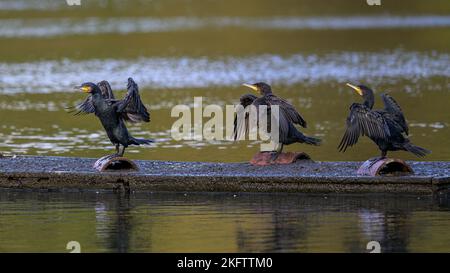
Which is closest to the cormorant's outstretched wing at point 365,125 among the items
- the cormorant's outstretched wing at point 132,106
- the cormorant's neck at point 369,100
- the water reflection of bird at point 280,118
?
the cormorant's neck at point 369,100

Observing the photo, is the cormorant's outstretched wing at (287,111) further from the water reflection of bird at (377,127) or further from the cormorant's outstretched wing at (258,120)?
the water reflection of bird at (377,127)

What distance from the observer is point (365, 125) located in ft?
47.2

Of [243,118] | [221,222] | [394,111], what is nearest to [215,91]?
[243,118]

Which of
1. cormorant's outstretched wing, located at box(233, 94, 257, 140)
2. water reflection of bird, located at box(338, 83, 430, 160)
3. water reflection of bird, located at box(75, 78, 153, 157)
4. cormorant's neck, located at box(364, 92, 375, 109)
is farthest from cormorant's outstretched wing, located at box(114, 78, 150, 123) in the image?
cormorant's neck, located at box(364, 92, 375, 109)

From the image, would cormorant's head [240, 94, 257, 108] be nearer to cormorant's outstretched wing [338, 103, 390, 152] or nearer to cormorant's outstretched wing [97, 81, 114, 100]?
cormorant's outstretched wing [338, 103, 390, 152]

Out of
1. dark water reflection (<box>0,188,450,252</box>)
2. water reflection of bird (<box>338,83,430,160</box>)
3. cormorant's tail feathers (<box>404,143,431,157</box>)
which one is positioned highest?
water reflection of bird (<box>338,83,430,160</box>)

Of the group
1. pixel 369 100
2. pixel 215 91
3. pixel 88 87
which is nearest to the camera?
pixel 369 100

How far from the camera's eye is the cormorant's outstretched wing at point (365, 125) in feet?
47.0

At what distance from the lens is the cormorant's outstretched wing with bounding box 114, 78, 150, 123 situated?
1474 cm

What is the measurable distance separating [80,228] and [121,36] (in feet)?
92.3

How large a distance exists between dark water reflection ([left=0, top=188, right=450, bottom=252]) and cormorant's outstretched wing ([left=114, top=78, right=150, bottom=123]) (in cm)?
96

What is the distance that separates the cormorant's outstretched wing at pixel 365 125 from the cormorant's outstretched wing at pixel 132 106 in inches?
95.1

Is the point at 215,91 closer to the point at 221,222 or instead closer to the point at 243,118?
the point at 243,118

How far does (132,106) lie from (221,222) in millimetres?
2401
